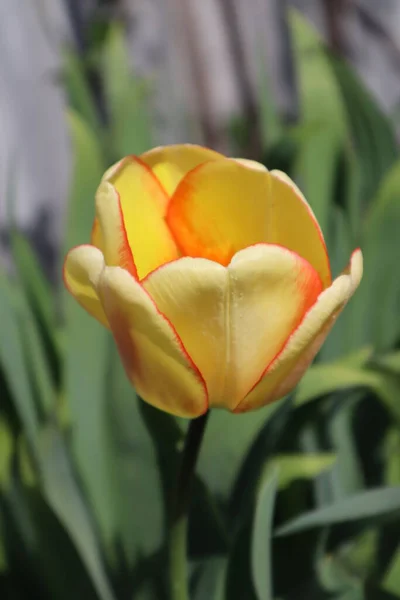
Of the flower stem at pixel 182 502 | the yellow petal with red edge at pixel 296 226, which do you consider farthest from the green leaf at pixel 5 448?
the yellow petal with red edge at pixel 296 226

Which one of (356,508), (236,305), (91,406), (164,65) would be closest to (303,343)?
(236,305)

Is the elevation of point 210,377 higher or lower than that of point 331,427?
higher

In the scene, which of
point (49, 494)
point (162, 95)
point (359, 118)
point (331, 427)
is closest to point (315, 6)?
point (162, 95)

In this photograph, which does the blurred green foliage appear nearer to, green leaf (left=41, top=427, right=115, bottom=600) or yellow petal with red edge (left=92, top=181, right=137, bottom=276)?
green leaf (left=41, top=427, right=115, bottom=600)

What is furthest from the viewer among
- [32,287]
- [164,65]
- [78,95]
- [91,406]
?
[164,65]

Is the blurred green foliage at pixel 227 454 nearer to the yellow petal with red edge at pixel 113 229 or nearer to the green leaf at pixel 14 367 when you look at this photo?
the green leaf at pixel 14 367

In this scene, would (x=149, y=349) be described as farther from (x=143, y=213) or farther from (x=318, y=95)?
(x=318, y=95)

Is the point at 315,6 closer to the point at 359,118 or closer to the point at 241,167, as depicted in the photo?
the point at 359,118
